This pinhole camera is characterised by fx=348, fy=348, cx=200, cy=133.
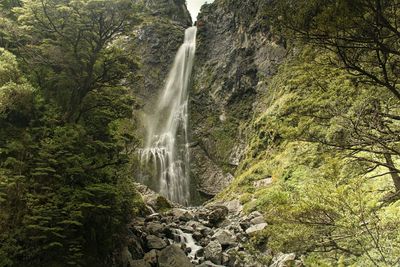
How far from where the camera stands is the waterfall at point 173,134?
110 ft

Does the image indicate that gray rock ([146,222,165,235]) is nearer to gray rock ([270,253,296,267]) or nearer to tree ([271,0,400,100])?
gray rock ([270,253,296,267])

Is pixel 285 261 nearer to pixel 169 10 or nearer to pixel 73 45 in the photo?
pixel 73 45

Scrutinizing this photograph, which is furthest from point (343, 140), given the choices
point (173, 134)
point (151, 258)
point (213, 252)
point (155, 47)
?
point (155, 47)

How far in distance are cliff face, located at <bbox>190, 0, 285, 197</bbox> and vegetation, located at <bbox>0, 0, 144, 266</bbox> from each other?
20329 millimetres

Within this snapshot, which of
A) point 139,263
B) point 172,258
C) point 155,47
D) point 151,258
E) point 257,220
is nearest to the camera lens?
point 139,263

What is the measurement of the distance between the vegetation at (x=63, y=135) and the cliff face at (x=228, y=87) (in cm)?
2033

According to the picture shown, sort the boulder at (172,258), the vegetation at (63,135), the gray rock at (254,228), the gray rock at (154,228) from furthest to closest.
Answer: the gray rock at (154,228) < the gray rock at (254,228) < the boulder at (172,258) < the vegetation at (63,135)

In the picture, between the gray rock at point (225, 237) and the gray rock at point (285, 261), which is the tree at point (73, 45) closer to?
the gray rock at point (225, 237)

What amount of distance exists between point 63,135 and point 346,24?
7824mm

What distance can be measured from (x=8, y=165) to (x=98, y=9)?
5826 millimetres

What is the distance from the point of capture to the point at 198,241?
16.5m

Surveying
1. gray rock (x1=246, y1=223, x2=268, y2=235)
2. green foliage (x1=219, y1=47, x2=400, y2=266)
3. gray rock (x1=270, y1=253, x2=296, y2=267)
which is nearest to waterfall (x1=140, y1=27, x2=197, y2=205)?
gray rock (x1=246, y1=223, x2=268, y2=235)

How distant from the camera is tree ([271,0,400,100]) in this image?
505cm

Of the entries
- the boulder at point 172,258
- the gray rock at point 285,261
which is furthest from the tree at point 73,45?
the gray rock at point 285,261
